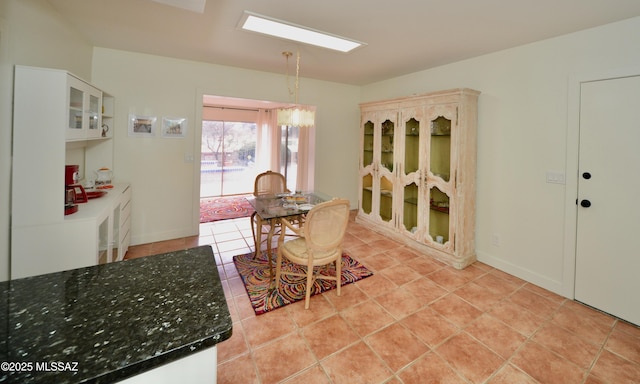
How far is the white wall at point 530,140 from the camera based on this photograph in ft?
7.93

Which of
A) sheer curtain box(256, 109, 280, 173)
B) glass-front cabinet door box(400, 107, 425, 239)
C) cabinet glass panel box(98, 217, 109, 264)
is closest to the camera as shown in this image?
cabinet glass panel box(98, 217, 109, 264)

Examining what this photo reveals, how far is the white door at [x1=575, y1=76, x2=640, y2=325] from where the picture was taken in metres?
2.20

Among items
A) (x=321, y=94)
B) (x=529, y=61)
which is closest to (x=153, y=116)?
(x=321, y=94)

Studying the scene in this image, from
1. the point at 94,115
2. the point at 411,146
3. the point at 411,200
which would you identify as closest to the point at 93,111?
the point at 94,115

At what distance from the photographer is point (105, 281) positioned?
90 cm

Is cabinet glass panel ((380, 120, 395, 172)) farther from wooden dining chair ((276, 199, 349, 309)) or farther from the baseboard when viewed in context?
wooden dining chair ((276, 199, 349, 309))

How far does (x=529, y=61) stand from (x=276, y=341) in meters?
3.57

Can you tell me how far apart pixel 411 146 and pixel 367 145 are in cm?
91

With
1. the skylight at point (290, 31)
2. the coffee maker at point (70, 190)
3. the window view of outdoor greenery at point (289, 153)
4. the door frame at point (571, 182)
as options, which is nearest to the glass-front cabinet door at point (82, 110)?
the coffee maker at point (70, 190)

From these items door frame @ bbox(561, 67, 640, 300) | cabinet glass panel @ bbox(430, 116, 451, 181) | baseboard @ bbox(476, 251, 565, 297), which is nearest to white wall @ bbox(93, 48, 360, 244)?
cabinet glass panel @ bbox(430, 116, 451, 181)

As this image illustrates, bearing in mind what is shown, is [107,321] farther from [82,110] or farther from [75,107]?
[82,110]

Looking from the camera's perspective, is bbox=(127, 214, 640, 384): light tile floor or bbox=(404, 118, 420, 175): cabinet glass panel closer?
bbox=(127, 214, 640, 384): light tile floor

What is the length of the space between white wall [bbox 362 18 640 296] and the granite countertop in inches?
127

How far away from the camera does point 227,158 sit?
6.98 meters
